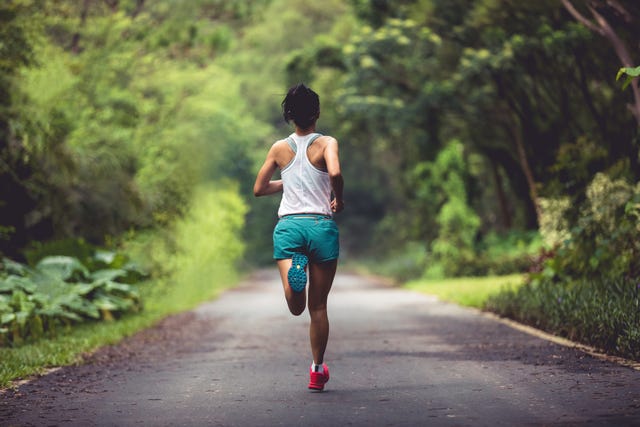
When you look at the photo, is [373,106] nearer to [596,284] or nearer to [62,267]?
[62,267]

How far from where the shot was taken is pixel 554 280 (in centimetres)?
1573

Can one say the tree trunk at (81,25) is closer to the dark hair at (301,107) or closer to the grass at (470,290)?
the grass at (470,290)

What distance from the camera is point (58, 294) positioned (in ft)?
45.4

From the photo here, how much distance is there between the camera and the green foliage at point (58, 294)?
12336 mm

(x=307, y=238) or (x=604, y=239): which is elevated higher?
(x=604, y=239)

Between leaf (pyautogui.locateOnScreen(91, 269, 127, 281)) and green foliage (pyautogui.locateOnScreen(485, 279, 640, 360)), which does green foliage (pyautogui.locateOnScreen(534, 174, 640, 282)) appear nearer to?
green foliage (pyautogui.locateOnScreen(485, 279, 640, 360))

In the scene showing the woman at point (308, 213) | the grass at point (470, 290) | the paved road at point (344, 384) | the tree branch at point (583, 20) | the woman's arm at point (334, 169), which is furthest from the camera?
the grass at point (470, 290)

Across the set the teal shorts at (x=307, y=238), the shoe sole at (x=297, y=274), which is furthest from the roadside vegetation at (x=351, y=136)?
the shoe sole at (x=297, y=274)

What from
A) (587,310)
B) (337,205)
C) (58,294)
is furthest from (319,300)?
(58,294)

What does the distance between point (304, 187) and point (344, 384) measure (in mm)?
1810

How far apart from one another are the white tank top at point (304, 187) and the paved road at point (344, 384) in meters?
1.46

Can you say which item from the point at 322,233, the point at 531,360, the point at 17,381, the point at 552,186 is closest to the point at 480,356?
the point at 531,360

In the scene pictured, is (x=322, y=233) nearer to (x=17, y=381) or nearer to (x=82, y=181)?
(x=17, y=381)

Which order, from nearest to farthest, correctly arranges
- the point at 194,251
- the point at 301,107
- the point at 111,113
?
1. the point at 301,107
2. the point at 111,113
3. the point at 194,251
